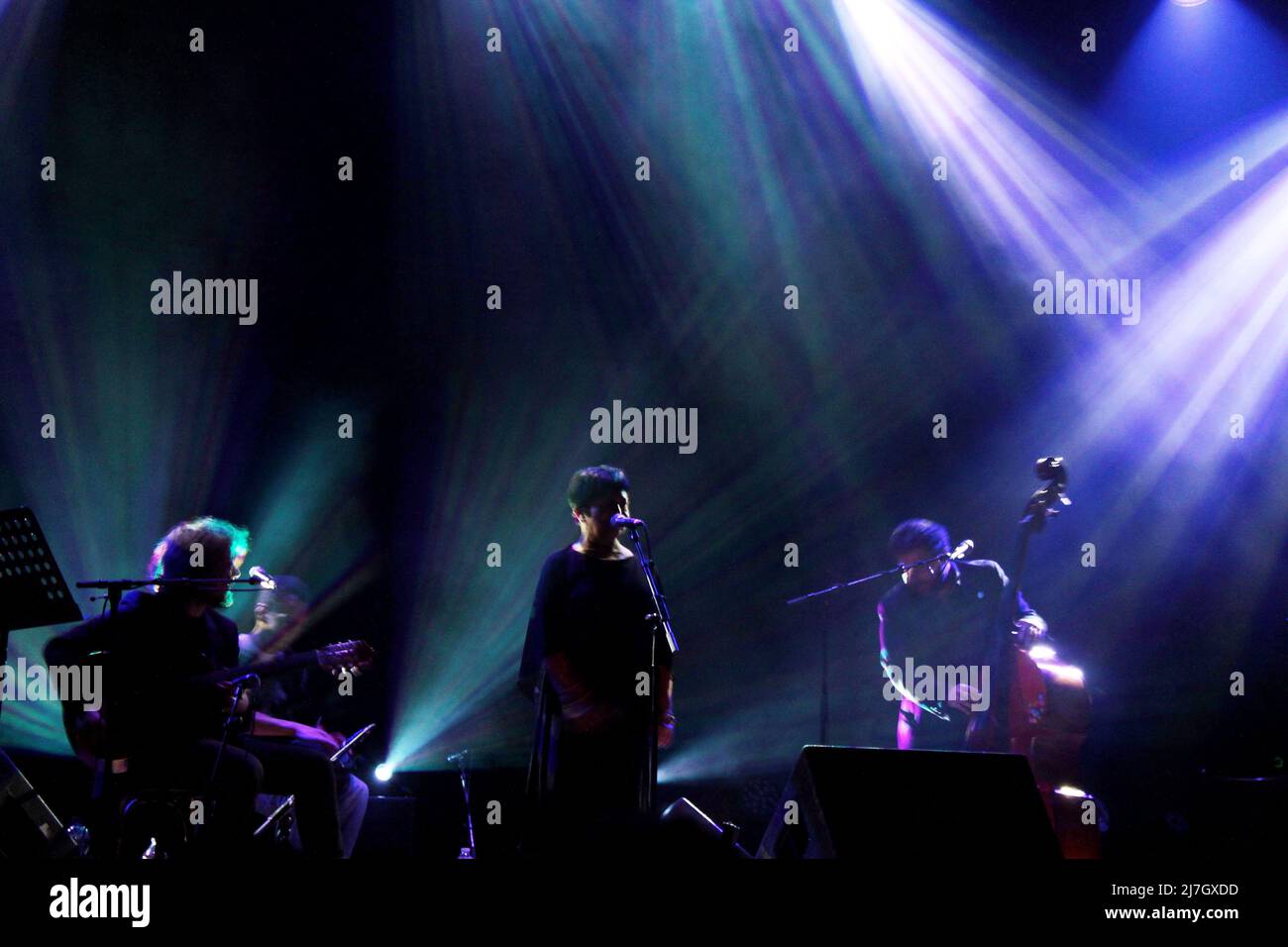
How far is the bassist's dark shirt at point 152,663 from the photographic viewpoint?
396cm

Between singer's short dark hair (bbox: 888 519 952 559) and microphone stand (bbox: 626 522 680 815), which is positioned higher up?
singer's short dark hair (bbox: 888 519 952 559)

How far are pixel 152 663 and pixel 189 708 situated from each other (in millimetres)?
227

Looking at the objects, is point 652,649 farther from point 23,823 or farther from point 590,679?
point 23,823

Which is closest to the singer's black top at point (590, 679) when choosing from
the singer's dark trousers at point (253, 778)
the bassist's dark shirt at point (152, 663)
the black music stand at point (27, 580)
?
the singer's dark trousers at point (253, 778)

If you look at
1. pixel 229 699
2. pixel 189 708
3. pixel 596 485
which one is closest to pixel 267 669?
pixel 229 699

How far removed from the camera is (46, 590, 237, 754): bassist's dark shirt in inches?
156

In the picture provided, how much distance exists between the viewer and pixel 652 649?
3.55 metres

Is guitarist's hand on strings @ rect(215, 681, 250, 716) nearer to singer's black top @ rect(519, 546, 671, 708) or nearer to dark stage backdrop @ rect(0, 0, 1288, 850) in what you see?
singer's black top @ rect(519, 546, 671, 708)

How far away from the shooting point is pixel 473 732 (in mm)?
6023

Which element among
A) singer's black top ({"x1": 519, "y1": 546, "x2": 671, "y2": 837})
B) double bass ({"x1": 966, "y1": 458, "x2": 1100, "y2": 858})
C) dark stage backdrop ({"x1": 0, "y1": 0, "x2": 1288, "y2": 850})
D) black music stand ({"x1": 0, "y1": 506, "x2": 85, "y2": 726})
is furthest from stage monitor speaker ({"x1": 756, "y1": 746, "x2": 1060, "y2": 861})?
dark stage backdrop ({"x1": 0, "y1": 0, "x2": 1288, "y2": 850})
